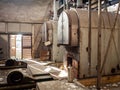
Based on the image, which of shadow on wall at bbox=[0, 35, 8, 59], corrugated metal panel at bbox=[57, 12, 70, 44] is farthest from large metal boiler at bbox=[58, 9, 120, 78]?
shadow on wall at bbox=[0, 35, 8, 59]

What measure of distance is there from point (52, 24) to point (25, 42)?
10.2ft

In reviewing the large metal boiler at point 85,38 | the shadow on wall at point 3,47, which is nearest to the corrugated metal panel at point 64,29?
the large metal boiler at point 85,38

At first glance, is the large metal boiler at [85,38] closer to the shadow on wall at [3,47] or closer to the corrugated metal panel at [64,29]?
the corrugated metal panel at [64,29]

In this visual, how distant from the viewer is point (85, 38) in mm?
4797

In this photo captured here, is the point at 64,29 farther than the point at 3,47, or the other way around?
the point at 3,47

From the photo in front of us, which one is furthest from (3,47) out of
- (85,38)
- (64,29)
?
(85,38)

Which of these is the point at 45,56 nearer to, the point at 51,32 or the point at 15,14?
the point at 51,32

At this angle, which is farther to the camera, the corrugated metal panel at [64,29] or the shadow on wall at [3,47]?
the shadow on wall at [3,47]

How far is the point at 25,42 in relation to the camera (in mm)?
9984

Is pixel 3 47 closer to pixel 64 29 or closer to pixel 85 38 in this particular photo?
pixel 64 29

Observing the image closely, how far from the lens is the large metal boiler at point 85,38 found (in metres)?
4.75

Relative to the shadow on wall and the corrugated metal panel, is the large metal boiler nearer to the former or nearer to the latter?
the corrugated metal panel

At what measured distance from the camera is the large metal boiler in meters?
4.75

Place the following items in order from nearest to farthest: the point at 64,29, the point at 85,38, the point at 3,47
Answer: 1. the point at 85,38
2. the point at 64,29
3. the point at 3,47
